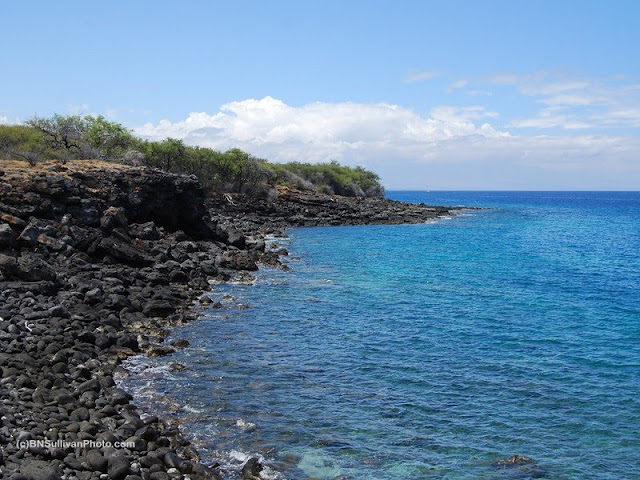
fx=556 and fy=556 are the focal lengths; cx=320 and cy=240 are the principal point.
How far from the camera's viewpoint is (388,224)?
3942 inches

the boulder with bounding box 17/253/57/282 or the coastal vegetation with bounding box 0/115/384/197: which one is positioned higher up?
the coastal vegetation with bounding box 0/115/384/197

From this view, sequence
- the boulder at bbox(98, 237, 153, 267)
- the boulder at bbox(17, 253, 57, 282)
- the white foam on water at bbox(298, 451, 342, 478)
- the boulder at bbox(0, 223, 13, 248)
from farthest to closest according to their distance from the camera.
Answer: the boulder at bbox(98, 237, 153, 267)
the boulder at bbox(0, 223, 13, 248)
the boulder at bbox(17, 253, 57, 282)
the white foam on water at bbox(298, 451, 342, 478)

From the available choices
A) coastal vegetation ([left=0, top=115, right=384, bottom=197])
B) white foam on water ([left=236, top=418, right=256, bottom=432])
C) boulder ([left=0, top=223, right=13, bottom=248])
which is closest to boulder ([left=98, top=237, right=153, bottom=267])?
boulder ([left=0, top=223, right=13, bottom=248])

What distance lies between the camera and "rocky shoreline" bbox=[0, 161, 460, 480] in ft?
46.6

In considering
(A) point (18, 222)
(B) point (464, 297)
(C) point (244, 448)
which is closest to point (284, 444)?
(C) point (244, 448)

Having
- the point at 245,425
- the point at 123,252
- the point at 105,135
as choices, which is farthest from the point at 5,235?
the point at 105,135

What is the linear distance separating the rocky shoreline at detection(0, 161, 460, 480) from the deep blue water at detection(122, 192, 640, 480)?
5.95ft

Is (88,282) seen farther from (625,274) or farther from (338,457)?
(625,274)

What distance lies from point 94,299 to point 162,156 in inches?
2682

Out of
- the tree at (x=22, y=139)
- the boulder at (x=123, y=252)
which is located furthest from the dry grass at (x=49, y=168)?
the tree at (x=22, y=139)

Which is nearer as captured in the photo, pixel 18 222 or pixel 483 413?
pixel 483 413

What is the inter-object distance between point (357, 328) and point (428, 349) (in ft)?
15.8

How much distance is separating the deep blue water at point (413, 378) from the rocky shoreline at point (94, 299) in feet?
5.95

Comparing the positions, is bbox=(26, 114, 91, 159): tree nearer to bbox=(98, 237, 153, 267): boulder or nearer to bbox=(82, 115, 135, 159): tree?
bbox=(82, 115, 135, 159): tree
